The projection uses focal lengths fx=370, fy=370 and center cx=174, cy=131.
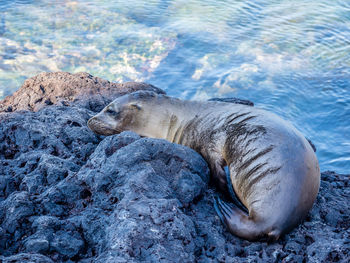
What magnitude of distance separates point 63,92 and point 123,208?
3252mm

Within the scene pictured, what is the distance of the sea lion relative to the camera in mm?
3254

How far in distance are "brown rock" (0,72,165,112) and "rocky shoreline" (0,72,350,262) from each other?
1033mm

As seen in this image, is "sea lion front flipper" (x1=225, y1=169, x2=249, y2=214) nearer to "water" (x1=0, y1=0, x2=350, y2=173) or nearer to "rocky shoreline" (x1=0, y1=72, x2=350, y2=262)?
"rocky shoreline" (x1=0, y1=72, x2=350, y2=262)

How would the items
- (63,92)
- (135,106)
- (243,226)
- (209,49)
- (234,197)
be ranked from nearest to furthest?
(243,226), (234,197), (135,106), (63,92), (209,49)

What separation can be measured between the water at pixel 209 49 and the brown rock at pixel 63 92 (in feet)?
10.5

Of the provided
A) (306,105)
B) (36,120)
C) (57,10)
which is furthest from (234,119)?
(57,10)

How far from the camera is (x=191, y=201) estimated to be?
3281mm

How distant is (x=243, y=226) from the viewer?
321 centimetres

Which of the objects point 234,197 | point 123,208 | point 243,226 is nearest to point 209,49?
point 234,197

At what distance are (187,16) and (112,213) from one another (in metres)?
10.4

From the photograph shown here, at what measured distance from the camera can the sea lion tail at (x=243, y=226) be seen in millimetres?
3180

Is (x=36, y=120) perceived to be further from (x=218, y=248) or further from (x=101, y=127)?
(x=218, y=248)

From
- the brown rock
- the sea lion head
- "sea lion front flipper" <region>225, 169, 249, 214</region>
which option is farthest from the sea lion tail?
the brown rock

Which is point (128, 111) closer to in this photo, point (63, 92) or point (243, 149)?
point (63, 92)
